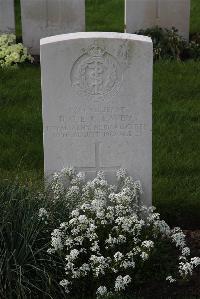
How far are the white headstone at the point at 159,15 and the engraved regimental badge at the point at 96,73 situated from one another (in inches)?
204

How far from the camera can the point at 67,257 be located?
4.34m

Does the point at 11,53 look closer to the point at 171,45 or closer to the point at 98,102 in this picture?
the point at 171,45

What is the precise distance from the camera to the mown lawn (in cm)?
565

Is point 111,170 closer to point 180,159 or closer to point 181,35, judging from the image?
point 180,159

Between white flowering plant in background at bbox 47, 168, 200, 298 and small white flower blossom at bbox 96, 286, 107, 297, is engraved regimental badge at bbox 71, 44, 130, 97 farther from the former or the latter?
small white flower blossom at bbox 96, 286, 107, 297

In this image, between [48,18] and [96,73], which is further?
[48,18]

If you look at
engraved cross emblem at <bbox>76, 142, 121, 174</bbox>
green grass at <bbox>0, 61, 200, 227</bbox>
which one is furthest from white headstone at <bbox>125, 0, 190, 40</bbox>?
engraved cross emblem at <bbox>76, 142, 121, 174</bbox>

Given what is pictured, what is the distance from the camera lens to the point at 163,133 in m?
6.92

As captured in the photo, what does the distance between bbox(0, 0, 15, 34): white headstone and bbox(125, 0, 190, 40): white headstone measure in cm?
164

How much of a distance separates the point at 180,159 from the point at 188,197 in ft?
2.33

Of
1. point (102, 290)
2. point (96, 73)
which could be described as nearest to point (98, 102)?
point (96, 73)

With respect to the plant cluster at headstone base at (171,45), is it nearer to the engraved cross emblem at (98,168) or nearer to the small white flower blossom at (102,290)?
the engraved cross emblem at (98,168)

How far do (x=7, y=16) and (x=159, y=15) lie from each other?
2.17m

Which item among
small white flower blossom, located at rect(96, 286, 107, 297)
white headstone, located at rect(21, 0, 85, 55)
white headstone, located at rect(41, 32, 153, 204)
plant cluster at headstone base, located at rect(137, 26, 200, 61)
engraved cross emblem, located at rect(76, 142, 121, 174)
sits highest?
white headstone, located at rect(21, 0, 85, 55)
